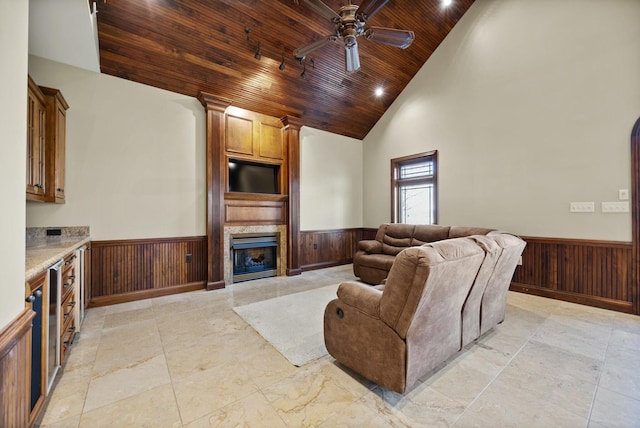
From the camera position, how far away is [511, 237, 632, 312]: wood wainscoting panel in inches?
127

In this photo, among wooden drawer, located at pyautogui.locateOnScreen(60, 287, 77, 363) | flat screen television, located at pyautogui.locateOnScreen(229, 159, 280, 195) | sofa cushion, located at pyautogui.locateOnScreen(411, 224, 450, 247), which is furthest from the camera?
flat screen television, located at pyautogui.locateOnScreen(229, 159, 280, 195)

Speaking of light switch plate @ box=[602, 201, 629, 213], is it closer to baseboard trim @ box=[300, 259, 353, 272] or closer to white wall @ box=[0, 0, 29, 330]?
baseboard trim @ box=[300, 259, 353, 272]

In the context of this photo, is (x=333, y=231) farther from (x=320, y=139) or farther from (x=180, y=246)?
(x=180, y=246)

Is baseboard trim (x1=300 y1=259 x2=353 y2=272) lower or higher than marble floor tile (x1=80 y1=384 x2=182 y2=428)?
higher

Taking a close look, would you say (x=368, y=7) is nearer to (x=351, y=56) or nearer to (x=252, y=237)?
(x=351, y=56)

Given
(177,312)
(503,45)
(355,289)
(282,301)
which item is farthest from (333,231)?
(503,45)

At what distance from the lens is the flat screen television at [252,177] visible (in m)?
4.60

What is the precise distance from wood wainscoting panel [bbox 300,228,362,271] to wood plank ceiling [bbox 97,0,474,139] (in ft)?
8.25

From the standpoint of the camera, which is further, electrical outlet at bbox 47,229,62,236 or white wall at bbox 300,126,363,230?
white wall at bbox 300,126,363,230

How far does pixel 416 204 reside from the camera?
5641mm

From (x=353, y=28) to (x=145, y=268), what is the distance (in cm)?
412

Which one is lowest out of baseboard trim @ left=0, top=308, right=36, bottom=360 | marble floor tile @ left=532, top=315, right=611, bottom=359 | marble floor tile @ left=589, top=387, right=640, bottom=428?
marble floor tile @ left=589, top=387, right=640, bottom=428

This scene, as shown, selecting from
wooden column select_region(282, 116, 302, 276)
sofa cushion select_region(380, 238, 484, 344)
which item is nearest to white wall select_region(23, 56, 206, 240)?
wooden column select_region(282, 116, 302, 276)

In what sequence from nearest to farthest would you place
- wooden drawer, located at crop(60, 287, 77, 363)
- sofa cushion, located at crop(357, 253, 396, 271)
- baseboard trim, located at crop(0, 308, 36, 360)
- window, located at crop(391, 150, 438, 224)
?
baseboard trim, located at crop(0, 308, 36, 360) < wooden drawer, located at crop(60, 287, 77, 363) < sofa cushion, located at crop(357, 253, 396, 271) < window, located at crop(391, 150, 438, 224)
